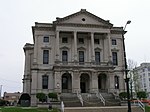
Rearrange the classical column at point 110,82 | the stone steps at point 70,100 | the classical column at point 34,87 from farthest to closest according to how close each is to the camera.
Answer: the classical column at point 110,82 → the classical column at point 34,87 → the stone steps at point 70,100

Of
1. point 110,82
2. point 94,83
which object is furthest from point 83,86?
point 110,82

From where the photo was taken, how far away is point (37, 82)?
51.0 m

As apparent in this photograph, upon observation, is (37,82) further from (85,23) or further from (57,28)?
Result: (85,23)

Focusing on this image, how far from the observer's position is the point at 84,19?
5406 centimetres

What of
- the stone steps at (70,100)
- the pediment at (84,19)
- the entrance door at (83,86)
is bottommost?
the stone steps at (70,100)

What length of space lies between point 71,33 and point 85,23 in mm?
3605

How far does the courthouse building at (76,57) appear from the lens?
49.6 m

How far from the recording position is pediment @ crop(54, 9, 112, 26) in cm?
5297

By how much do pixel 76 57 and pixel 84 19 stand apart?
8.79 m

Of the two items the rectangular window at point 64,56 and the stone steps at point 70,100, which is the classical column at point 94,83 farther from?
the rectangular window at point 64,56

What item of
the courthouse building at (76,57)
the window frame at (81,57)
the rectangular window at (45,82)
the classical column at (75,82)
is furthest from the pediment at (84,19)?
the rectangular window at (45,82)

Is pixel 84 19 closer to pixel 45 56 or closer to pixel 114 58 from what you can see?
pixel 114 58

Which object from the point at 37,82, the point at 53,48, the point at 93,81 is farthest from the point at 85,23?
the point at 37,82

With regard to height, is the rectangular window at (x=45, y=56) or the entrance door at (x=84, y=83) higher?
the rectangular window at (x=45, y=56)
